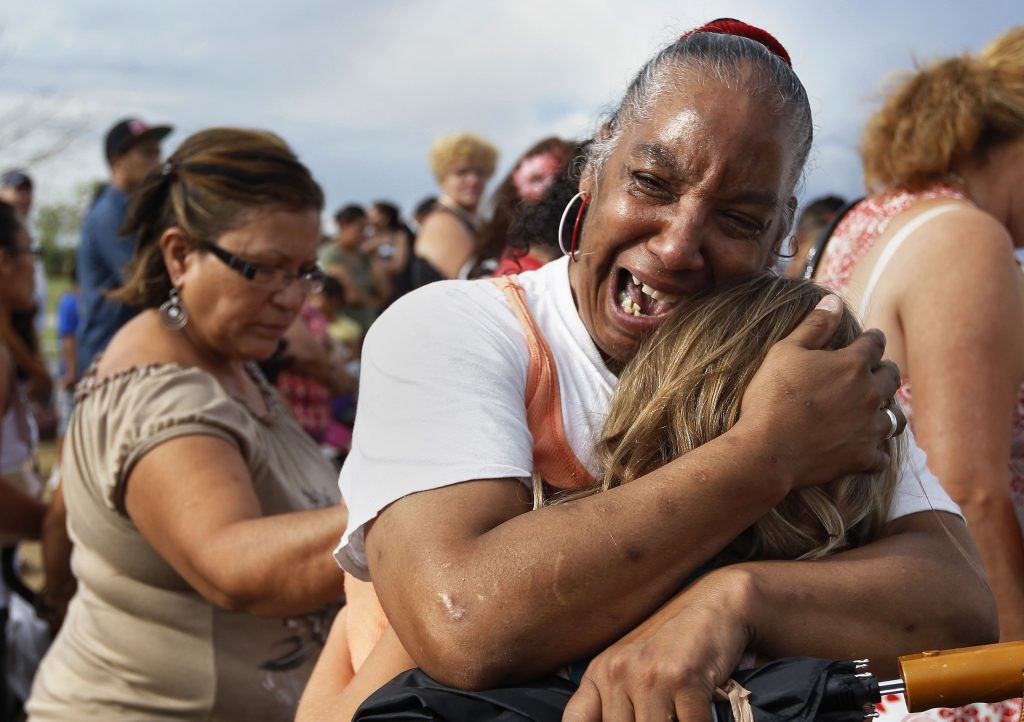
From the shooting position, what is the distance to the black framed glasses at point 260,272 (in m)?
3.08

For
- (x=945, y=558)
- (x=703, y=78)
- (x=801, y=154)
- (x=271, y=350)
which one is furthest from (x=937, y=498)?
(x=271, y=350)

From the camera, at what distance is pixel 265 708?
272cm

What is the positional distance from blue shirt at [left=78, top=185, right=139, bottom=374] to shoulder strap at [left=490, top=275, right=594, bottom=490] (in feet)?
13.6

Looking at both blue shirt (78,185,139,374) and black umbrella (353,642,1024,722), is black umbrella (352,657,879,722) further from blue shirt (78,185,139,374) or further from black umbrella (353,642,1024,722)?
blue shirt (78,185,139,374)

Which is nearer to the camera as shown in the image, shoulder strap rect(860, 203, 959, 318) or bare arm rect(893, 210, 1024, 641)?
bare arm rect(893, 210, 1024, 641)

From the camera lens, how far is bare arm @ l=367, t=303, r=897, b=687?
1.37 metres

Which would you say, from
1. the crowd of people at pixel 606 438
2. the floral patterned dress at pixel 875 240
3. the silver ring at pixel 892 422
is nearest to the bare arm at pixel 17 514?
the crowd of people at pixel 606 438

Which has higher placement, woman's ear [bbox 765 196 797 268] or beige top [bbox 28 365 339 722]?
woman's ear [bbox 765 196 797 268]

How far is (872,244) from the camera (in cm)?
289

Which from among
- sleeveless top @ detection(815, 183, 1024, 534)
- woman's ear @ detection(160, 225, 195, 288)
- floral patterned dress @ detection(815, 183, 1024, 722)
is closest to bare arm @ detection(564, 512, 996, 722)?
floral patterned dress @ detection(815, 183, 1024, 722)

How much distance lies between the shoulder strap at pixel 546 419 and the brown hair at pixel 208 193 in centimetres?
159

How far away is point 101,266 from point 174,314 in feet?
9.99

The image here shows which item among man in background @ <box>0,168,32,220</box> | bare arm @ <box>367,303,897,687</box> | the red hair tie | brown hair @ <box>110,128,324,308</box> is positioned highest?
man in background @ <box>0,168,32,220</box>

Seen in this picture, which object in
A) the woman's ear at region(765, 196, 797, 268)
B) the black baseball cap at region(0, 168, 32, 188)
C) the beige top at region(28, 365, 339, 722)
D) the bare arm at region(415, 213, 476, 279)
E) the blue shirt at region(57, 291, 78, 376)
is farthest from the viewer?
the blue shirt at region(57, 291, 78, 376)
